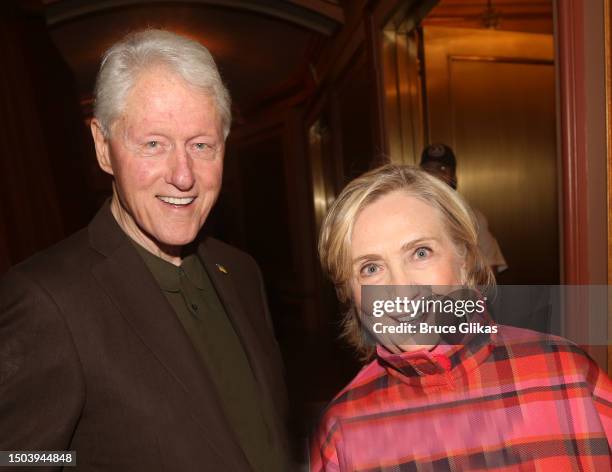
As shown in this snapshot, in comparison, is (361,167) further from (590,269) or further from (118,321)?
(118,321)

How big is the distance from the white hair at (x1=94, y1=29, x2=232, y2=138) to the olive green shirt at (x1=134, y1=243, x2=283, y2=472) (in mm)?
323

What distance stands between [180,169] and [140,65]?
0.22 meters

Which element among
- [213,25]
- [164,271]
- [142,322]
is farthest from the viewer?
[213,25]

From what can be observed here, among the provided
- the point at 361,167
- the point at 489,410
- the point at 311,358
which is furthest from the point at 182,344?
the point at 311,358

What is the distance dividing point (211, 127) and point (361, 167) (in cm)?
275

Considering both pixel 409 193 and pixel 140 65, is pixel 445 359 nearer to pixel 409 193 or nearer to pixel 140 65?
pixel 409 193

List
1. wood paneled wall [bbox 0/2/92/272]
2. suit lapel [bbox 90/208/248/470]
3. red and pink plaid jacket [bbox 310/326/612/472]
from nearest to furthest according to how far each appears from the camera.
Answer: red and pink plaid jacket [bbox 310/326/612/472] → suit lapel [bbox 90/208/248/470] → wood paneled wall [bbox 0/2/92/272]

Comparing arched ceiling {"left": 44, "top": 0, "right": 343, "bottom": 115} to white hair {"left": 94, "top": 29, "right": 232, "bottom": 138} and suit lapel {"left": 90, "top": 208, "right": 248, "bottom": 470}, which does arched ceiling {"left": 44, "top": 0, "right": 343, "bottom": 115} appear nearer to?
white hair {"left": 94, "top": 29, "right": 232, "bottom": 138}

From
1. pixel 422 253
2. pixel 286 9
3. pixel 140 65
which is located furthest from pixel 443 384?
pixel 286 9

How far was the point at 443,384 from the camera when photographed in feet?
2.26

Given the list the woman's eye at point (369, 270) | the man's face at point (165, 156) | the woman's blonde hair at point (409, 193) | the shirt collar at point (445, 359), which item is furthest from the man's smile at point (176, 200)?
the shirt collar at point (445, 359)

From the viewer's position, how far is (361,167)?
3611 millimetres

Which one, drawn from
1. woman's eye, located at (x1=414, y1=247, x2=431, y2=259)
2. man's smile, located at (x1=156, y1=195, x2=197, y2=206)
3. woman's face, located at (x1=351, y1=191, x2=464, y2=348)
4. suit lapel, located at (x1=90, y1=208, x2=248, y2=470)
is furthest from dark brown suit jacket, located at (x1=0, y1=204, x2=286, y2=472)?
woman's eye, located at (x1=414, y1=247, x2=431, y2=259)

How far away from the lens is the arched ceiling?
3479mm
